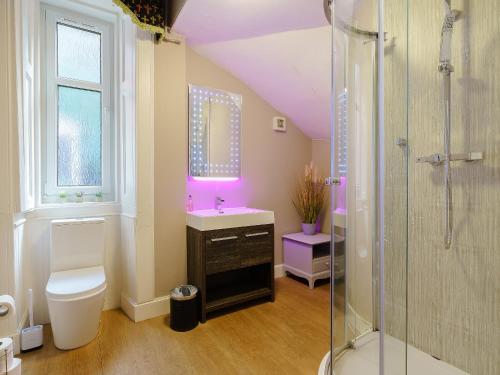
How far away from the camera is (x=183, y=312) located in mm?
2188

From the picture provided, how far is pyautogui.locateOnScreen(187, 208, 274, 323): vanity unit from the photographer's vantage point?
235 cm

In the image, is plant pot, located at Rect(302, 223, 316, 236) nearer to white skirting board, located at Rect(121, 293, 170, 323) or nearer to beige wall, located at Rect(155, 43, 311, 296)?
beige wall, located at Rect(155, 43, 311, 296)

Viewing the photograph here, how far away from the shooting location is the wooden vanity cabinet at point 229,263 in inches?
92.7

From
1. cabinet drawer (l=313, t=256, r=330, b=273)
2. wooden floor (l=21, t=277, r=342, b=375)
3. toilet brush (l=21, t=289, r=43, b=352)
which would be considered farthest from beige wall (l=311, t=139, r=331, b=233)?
toilet brush (l=21, t=289, r=43, b=352)

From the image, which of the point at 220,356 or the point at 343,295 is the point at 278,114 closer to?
the point at 343,295

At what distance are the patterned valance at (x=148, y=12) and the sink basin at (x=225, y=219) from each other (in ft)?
5.01

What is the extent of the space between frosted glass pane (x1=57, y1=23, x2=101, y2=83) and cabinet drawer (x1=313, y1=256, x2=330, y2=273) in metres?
2.80

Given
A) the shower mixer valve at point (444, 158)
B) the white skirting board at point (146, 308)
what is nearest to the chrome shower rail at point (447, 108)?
the shower mixer valve at point (444, 158)

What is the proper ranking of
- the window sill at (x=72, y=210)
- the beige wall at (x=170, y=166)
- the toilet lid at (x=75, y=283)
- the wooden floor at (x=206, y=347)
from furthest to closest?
the beige wall at (x=170, y=166)
the window sill at (x=72, y=210)
the toilet lid at (x=75, y=283)
the wooden floor at (x=206, y=347)

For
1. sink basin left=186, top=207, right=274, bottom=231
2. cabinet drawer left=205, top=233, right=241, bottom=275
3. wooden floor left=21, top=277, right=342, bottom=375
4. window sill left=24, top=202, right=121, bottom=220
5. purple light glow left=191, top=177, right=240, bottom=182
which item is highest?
purple light glow left=191, top=177, right=240, bottom=182

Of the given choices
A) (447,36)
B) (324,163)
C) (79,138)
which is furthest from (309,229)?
(79,138)

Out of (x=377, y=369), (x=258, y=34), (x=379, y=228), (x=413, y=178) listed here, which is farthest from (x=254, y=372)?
(x=258, y=34)

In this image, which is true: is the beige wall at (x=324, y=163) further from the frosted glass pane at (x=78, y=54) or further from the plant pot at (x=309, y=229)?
the frosted glass pane at (x=78, y=54)

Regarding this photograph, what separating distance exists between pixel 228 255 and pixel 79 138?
1.71 m
